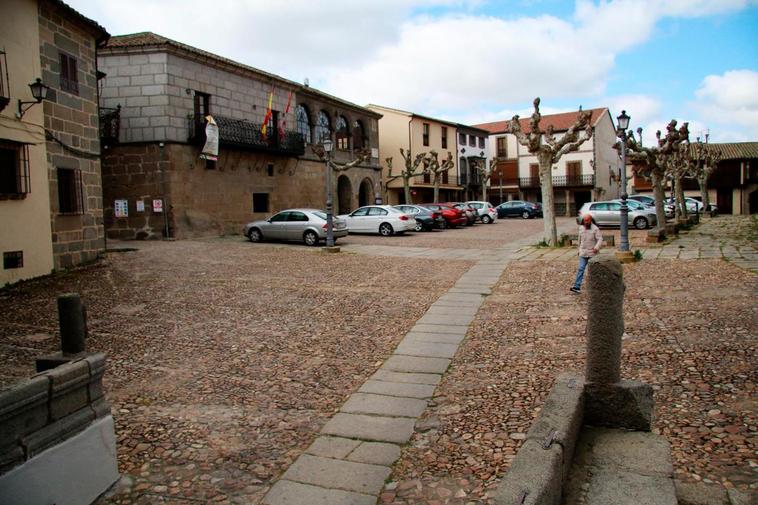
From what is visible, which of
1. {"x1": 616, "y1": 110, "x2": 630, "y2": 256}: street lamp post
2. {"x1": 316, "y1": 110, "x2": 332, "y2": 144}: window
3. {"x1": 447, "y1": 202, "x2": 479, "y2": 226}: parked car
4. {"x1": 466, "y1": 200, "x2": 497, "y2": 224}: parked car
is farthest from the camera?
{"x1": 466, "y1": 200, "x2": 497, "y2": 224}: parked car

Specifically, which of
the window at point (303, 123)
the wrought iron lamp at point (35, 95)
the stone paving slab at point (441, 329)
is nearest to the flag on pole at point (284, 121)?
the window at point (303, 123)

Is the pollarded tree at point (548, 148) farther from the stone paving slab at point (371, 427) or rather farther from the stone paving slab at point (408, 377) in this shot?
the stone paving slab at point (371, 427)

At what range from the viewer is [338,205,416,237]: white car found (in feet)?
83.4

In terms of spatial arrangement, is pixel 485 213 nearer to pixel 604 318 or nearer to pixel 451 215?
pixel 451 215

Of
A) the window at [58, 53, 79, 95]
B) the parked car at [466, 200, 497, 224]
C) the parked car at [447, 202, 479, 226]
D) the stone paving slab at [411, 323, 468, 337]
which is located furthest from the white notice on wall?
the parked car at [466, 200, 497, 224]

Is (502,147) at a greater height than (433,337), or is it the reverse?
(502,147)

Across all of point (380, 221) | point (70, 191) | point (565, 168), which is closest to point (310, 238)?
point (380, 221)

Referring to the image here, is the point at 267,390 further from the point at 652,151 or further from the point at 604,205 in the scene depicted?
the point at 604,205

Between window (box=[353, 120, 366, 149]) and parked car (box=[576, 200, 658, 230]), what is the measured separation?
46.8 ft

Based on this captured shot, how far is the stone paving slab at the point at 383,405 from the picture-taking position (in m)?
5.02

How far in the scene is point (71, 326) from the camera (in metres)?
3.76

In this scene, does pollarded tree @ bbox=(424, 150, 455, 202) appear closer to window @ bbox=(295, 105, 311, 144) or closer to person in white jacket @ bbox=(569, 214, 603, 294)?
window @ bbox=(295, 105, 311, 144)

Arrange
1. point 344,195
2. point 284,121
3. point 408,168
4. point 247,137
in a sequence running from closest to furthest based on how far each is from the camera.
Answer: point 247,137
point 284,121
point 344,195
point 408,168

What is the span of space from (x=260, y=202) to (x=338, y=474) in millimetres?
23507
